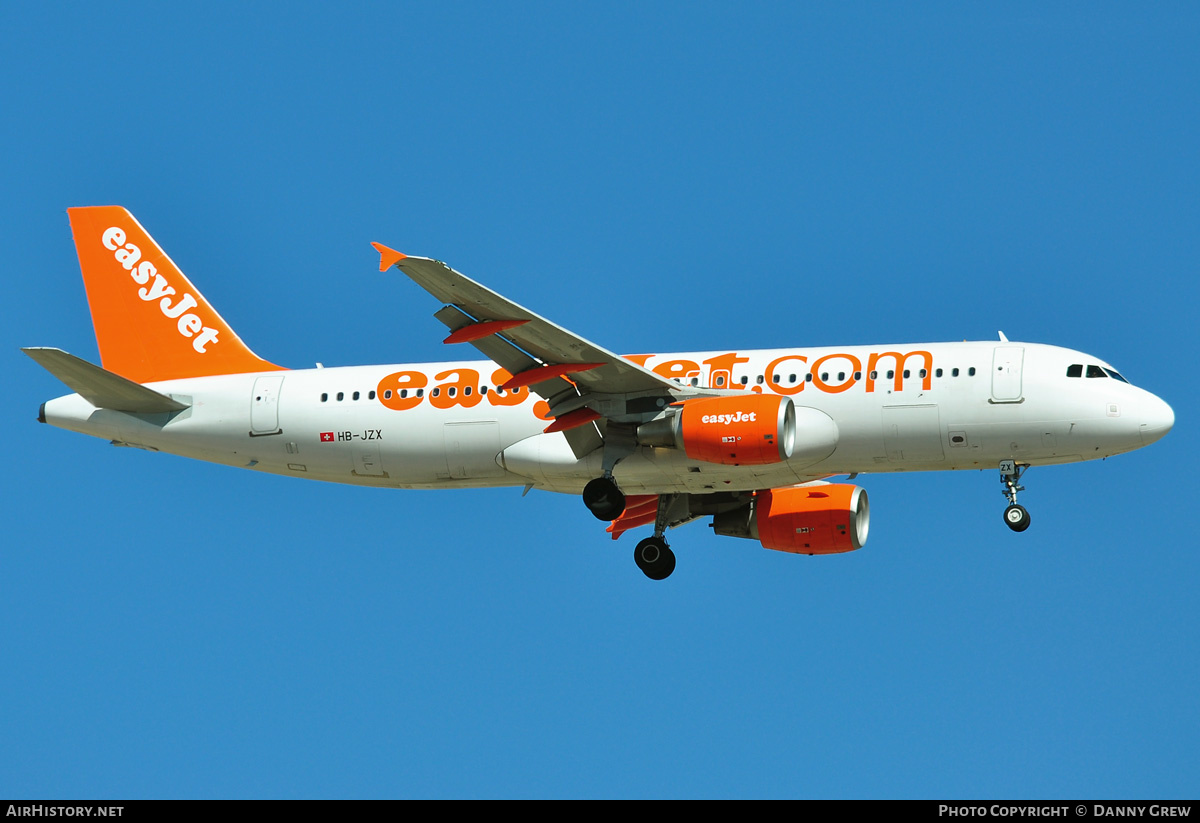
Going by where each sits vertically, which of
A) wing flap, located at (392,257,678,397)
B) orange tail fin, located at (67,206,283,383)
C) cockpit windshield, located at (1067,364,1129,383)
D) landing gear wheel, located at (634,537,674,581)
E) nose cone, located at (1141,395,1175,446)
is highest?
orange tail fin, located at (67,206,283,383)

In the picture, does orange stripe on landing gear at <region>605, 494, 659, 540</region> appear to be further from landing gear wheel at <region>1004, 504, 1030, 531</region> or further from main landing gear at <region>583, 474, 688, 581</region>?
landing gear wheel at <region>1004, 504, 1030, 531</region>

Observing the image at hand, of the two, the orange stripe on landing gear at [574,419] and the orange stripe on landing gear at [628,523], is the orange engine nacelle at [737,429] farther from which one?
the orange stripe on landing gear at [628,523]

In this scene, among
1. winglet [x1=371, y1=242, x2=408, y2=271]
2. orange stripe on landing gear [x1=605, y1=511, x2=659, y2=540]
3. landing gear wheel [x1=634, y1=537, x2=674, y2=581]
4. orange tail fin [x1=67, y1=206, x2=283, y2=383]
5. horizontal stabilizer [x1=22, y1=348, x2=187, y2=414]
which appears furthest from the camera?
orange stripe on landing gear [x1=605, y1=511, x2=659, y2=540]

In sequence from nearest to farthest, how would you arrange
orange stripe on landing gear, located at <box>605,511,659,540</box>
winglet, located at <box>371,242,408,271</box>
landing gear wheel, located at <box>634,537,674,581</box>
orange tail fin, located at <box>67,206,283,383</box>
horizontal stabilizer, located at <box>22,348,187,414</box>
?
winglet, located at <box>371,242,408,271</box>, horizontal stabilizer, located at <box>22,348,187,414</box>, landing gear wheel, located at <box>634,537,674,581</box>, orange tail fin, located at <box>67,206,283,383</box>, orange stripe on landing gear, located at <box>605,511,659,540</box>

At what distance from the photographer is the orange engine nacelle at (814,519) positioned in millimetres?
42219

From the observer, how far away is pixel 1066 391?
122ft

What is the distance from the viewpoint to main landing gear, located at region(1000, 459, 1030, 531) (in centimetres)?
3741

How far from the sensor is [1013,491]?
37688 mm

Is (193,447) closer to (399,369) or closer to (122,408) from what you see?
(122,408)

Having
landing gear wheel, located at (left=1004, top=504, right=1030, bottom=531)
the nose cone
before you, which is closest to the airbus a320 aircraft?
the nose cone

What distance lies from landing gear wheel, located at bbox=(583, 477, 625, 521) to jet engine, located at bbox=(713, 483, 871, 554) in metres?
5.68

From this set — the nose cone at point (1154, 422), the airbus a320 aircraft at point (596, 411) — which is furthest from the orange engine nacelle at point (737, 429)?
the nose cone at point (1154, 422)

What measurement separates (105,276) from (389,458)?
10.8m

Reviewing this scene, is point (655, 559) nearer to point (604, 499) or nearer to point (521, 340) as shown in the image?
point (604, 499)
